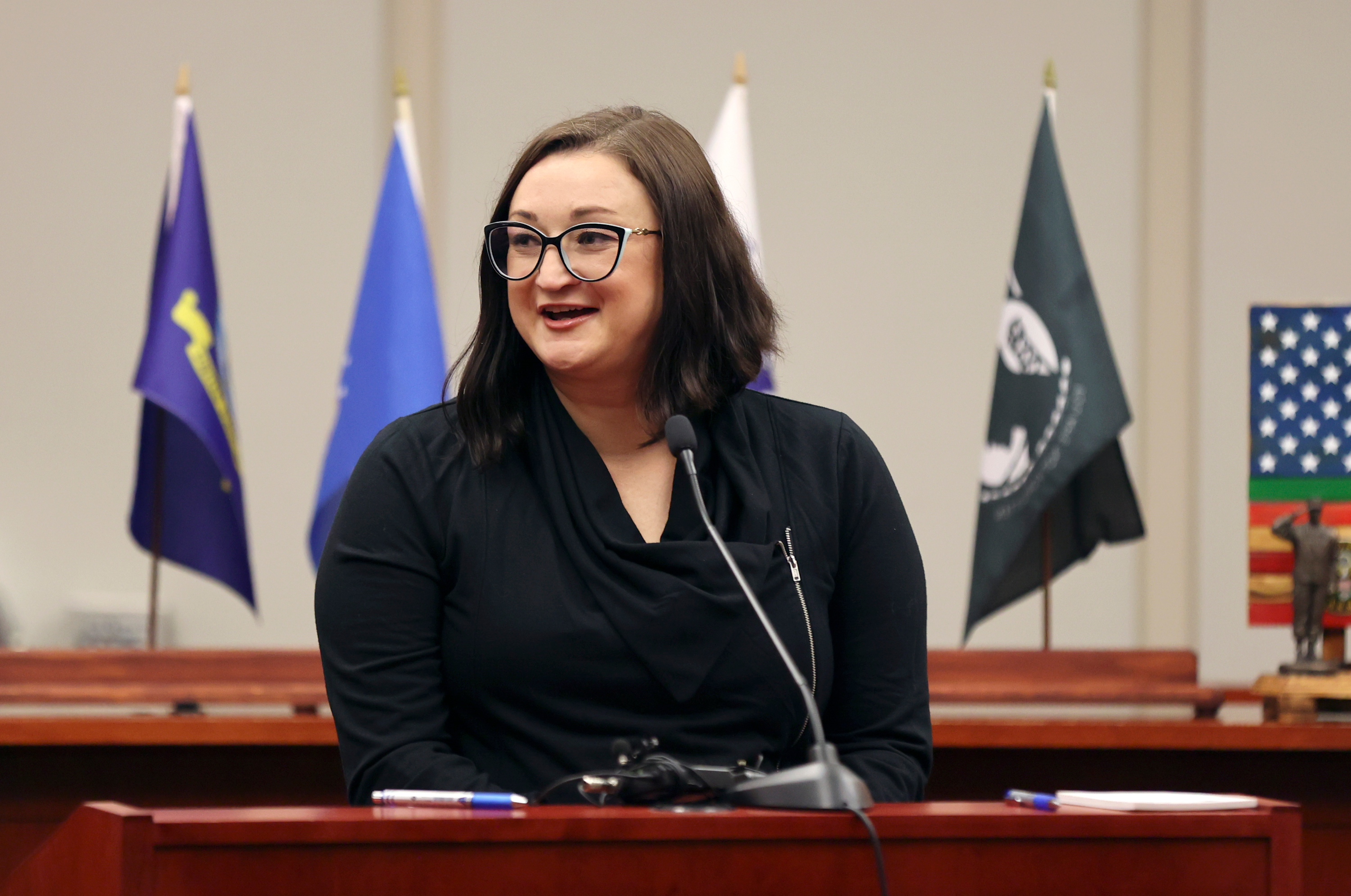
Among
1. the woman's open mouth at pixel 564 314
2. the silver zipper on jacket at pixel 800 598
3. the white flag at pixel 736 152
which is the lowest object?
the silver zipper on jacket at pixel 800 598

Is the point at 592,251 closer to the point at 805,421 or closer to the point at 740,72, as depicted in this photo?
the point at 805,421

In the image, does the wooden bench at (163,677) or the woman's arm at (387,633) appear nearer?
the woman's arm at (387,633)

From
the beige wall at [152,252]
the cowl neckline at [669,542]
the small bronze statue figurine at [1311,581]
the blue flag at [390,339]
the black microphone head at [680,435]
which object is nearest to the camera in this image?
the black microphone head at [680,435]

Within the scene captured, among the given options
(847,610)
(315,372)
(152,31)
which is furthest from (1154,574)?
(152,31)

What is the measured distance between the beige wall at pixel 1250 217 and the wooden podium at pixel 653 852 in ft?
11.4

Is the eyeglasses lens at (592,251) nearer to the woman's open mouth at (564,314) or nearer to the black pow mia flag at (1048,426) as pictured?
the woman's open mouth at (564,314)

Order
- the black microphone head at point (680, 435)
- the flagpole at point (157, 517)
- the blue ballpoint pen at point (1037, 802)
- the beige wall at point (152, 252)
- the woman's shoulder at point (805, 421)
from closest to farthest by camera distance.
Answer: the blue ballpoint pen at point (1037, 802) → the black microphone head at point (680, 435) → the woman's shoulder at point (805, 421) → the flagpole at point (157, 517) → the beige wall at point (152, 252)

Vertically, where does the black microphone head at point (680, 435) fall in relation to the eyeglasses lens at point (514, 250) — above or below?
below

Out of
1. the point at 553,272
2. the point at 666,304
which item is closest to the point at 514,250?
the point at 553,272

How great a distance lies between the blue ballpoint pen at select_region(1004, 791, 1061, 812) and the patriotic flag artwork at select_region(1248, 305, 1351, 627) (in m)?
2.00

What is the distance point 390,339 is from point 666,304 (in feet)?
6.38

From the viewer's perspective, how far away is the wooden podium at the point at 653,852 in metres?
0.93

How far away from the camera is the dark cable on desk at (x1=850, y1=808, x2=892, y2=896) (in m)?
0.95

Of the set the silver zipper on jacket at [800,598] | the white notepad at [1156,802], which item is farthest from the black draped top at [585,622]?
the white notepad at [1156,802]
